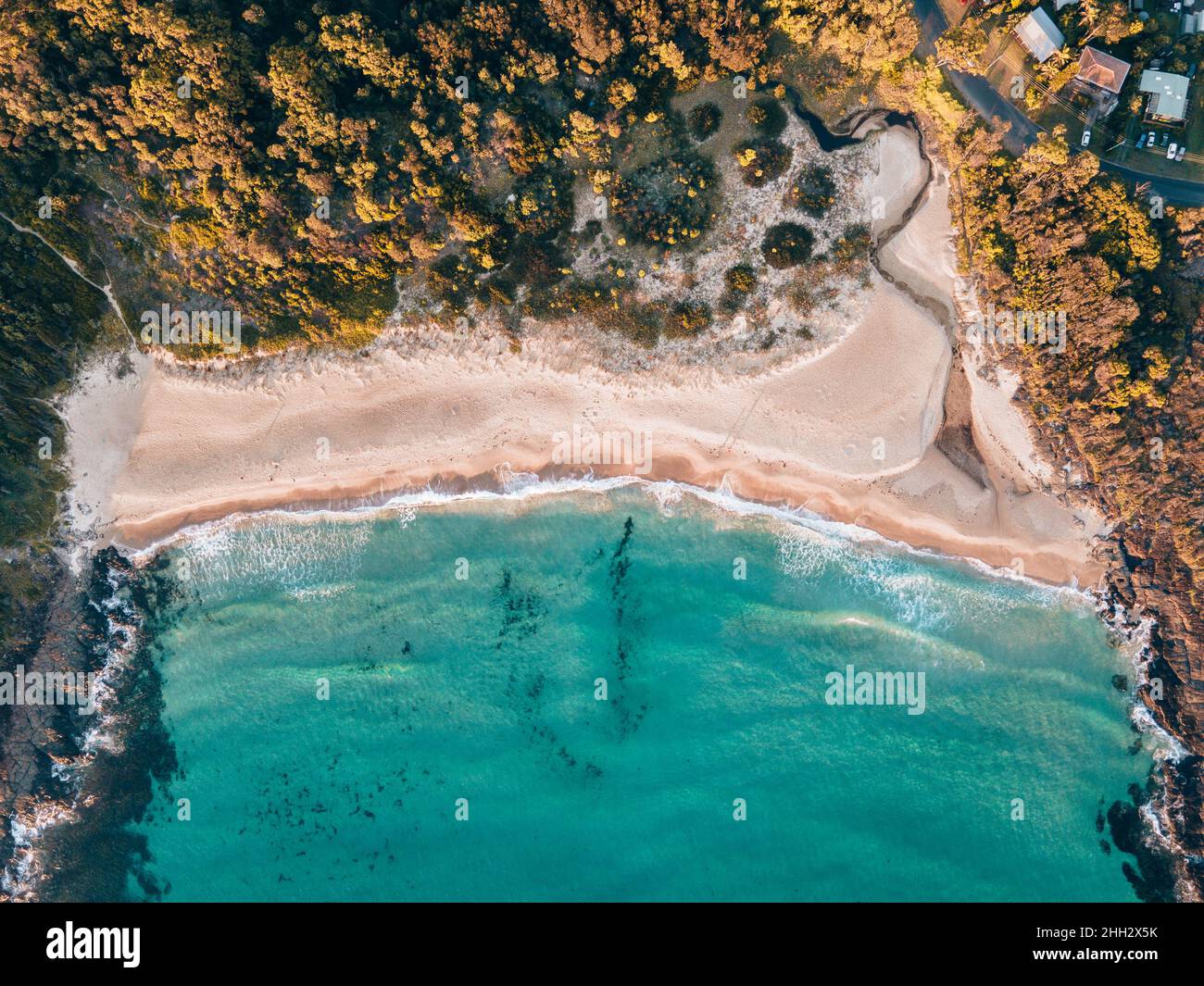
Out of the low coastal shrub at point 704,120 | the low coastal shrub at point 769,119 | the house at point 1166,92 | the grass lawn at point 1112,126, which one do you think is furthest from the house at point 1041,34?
the low coastal shrub at point 704,120

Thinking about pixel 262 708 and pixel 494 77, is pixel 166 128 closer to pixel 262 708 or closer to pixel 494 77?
pixel 494 77

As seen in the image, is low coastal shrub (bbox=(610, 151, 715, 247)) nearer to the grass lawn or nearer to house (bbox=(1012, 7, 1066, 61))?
the grass lawn

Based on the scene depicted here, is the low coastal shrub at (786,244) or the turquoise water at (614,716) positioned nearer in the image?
the low coastal shrub at (786,244)

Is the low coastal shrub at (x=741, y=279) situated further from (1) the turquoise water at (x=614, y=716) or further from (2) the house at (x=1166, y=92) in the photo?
(2) the house at (x=1166, y=92)

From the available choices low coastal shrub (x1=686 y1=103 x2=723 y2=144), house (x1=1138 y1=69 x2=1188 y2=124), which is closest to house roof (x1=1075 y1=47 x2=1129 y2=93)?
house (x1=1138 y1=69 x2=1188 y2=124)

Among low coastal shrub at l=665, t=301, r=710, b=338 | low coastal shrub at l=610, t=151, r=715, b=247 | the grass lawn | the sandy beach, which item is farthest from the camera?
the sandy beach

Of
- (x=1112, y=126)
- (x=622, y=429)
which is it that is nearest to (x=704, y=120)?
(x=622, y=429)
